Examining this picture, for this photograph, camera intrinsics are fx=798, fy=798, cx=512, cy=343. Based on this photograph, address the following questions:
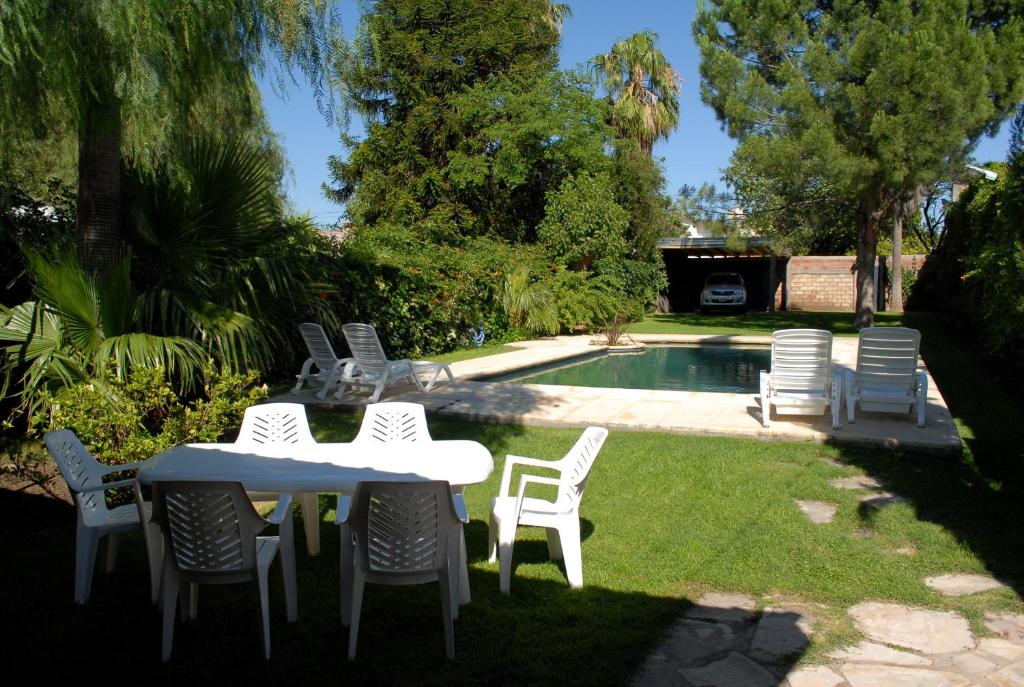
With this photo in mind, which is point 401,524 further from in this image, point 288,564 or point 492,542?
point 492,542

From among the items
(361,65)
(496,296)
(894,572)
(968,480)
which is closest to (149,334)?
(361,65)

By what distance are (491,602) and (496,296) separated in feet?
44.0

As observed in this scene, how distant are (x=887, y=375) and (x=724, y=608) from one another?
15.8 ft

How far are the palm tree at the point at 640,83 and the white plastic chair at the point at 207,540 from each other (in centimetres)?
2799

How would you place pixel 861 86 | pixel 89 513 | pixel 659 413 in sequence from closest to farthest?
1. pixel 89 513
2. pixel 659 413
3. pixel 861 86

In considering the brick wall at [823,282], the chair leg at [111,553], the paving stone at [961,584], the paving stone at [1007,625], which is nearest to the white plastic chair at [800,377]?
the paving stone at [961,584]

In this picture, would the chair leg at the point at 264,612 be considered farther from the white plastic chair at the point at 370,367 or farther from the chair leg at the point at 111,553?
the white plastic chair at the point at 370,367

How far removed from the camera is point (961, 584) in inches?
161

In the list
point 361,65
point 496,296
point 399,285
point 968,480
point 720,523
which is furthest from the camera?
point 496,296

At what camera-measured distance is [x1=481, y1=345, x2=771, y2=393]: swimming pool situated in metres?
12.3

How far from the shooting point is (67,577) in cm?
425

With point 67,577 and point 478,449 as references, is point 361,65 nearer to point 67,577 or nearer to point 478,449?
point 478,449

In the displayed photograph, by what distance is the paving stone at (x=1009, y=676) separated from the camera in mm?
3049

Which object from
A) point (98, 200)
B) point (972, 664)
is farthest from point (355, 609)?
point (98, 200)
